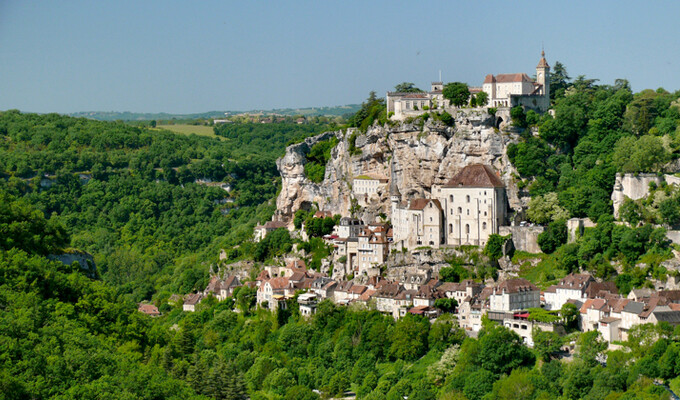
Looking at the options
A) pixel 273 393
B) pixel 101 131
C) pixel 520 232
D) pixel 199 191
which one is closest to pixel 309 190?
pixel 520 232


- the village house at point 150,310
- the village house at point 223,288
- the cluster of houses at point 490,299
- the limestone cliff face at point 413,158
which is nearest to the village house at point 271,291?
the cluster of houses at point 490,299

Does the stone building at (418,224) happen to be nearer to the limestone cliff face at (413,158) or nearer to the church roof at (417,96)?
the limestone cliff face at (413,158)

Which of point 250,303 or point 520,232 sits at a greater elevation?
point 520,232

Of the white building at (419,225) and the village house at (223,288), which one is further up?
the white building at (419,225)

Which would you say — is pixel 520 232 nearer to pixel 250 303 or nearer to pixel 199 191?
pixel 250 303

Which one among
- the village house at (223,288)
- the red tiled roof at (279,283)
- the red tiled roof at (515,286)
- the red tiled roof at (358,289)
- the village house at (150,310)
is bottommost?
the village house at (150,310)

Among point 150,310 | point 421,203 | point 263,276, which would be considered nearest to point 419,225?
point 421,203
